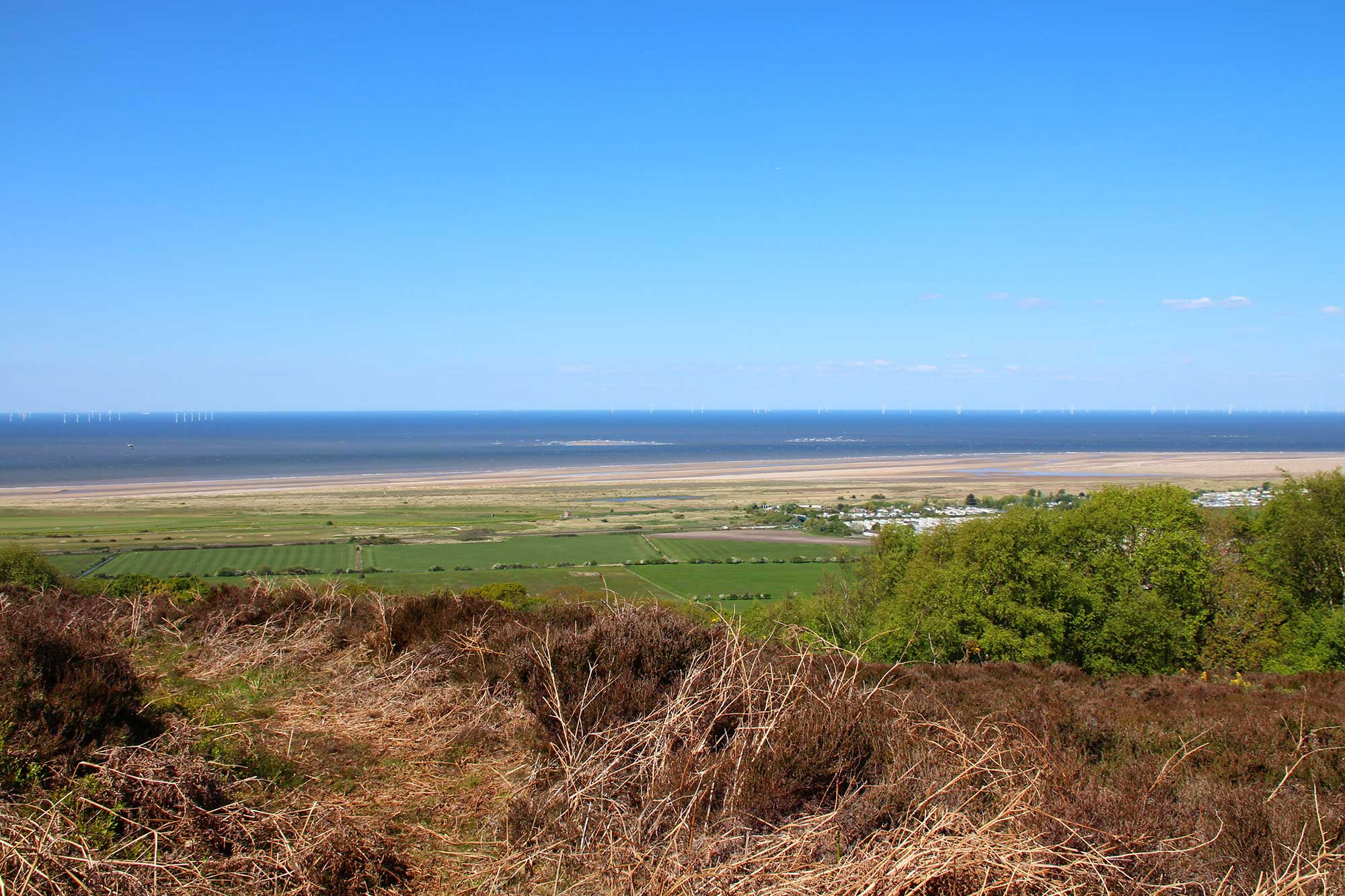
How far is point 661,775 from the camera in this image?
15.3 ft

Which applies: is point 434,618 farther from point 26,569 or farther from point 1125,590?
point 1125,590

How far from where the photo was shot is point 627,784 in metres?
4.95

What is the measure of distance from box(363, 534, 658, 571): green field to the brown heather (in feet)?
128

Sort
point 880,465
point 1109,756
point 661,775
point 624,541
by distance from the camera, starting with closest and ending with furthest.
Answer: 1. point 661,775
2. point 1109,756
3. point 624,541
4. point 880,465

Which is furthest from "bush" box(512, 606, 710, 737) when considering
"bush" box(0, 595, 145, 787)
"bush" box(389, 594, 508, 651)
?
"bush" box(389, 594, 508, 651)

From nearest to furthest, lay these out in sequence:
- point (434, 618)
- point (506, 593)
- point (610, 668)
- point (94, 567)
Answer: point (610, 668) < point (434, 618) < point (506, 593) < point (94, 567)

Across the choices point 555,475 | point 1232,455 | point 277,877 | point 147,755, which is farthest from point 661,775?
point 1232,455

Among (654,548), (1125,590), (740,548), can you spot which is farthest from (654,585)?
(1125,590)

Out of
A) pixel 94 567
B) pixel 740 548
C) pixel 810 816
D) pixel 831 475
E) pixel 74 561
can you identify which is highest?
pixel 810 816

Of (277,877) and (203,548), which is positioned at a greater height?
(277,877)

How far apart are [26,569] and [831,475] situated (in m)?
89.6

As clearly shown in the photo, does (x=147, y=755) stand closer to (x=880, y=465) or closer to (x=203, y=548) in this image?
(x=203, y=548)

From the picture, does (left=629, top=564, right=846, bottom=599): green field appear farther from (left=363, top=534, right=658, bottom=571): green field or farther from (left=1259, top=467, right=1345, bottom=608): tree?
(left=1259, top=467, right=1345, bottom=608): tree

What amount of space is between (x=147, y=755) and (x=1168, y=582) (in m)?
30.5
